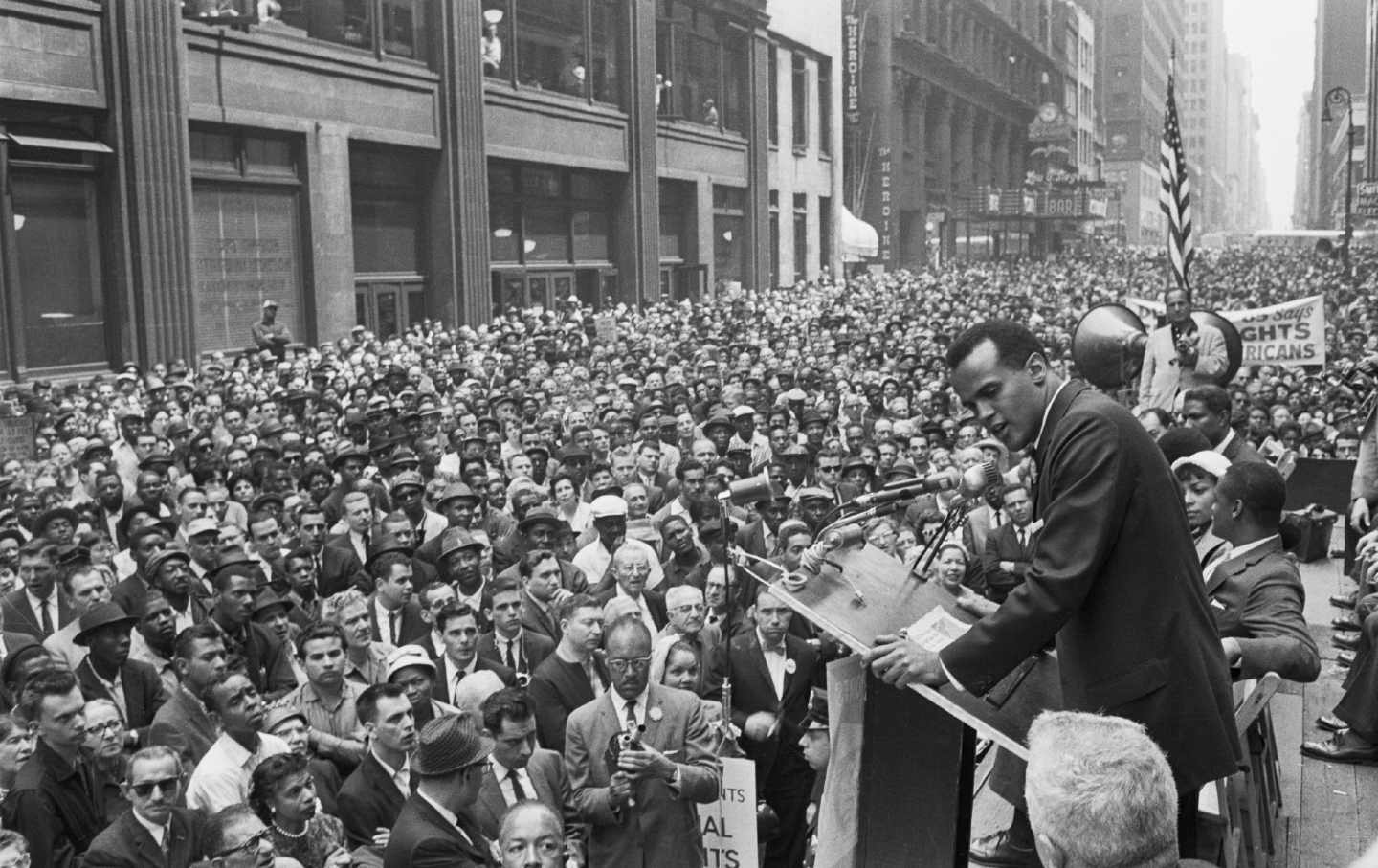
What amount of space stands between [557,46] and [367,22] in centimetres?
835

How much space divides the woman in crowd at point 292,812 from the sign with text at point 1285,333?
13.9 m

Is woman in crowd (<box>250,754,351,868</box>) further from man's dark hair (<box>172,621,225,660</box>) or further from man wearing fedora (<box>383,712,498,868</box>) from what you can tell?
man's dark hair (<box>172,621,225,660</box>)

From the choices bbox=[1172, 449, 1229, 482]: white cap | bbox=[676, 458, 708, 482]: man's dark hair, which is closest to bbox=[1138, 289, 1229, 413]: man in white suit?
bbox=[676, 458, 708, 482]: man's dark hair

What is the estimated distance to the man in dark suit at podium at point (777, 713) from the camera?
750 cm

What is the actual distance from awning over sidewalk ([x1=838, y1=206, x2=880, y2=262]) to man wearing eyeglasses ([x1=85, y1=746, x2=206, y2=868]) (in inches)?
2148

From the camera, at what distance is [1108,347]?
7203 mm

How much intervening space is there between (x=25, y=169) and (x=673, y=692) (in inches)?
747

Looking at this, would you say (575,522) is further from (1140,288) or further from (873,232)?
(873,232)

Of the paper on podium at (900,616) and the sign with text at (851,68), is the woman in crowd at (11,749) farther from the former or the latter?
the sign with text at (851,68)

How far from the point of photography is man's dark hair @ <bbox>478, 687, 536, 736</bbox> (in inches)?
261

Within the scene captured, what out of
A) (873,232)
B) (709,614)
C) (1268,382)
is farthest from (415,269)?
(873,232)

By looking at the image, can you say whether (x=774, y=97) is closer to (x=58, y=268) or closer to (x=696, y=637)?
(x=58, y=268)

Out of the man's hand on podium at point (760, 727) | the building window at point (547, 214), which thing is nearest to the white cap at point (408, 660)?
the man's hand on podium at point (760, 727)

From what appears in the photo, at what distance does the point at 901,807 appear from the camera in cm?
445
